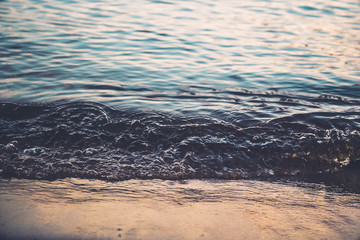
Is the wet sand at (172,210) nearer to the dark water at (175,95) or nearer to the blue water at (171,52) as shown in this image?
the dark water at (175,95)

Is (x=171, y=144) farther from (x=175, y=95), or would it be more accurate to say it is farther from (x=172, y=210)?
(x=175, y=95)

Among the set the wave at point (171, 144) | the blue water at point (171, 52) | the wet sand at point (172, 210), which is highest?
the blue water at point (171, 52)

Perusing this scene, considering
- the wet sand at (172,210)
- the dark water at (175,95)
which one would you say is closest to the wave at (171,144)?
the dark water at (175,95)

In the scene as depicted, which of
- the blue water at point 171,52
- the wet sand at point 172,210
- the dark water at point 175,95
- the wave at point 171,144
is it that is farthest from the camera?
the blue water at point 171,52

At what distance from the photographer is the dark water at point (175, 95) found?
9.78 feet

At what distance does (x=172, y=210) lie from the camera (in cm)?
224

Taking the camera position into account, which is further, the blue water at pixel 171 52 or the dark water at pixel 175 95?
the blue water at pixel 171 52

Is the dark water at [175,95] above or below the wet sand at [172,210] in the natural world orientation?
above

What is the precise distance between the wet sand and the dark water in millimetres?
201

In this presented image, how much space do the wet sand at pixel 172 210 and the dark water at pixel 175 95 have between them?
201mm

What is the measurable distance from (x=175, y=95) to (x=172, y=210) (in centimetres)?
246

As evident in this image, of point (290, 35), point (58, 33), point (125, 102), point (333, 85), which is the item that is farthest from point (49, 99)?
point (290, 35)

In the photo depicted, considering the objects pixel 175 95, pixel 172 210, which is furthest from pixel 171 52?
pixel 172 210

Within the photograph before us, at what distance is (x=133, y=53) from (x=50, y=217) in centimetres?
440
